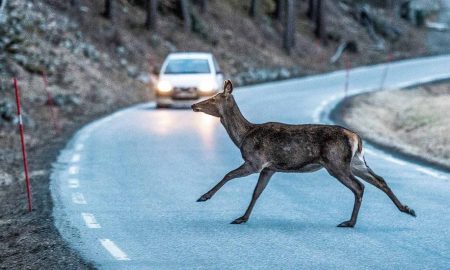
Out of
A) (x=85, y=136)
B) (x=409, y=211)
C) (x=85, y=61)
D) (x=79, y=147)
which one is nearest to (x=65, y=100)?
(x=85, y=61)

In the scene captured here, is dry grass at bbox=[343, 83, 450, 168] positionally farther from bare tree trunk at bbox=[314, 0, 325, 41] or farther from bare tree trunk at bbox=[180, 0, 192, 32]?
bare tree trunk at bbox=[314, 0, 325, 41]

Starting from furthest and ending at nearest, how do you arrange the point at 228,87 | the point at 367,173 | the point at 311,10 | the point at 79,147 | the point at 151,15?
the point at 311,10
the point at 151,15
the point at 79,147
the point at 228,87
the point at 367,173

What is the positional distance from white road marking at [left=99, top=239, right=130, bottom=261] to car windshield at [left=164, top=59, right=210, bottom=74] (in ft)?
62.2

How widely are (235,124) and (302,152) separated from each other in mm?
857

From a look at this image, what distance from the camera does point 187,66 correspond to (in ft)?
92.2

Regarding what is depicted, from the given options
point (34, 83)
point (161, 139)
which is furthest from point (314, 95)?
point (161, 139)

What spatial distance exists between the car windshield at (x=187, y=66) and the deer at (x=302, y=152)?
59.9 ft

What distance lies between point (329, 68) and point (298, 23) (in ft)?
38.3

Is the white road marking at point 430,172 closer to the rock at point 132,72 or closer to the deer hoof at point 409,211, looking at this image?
the deer hoof at point 409,211

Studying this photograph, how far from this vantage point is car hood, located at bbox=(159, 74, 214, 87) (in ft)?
88.5

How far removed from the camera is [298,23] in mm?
60844

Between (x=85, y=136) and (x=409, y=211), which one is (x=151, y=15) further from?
(x=409, y=211)

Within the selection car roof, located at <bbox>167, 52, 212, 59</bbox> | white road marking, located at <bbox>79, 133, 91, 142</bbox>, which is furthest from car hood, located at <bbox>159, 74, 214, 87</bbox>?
white road marking, located at <bbox>79, 133, 91, 142</bbox>

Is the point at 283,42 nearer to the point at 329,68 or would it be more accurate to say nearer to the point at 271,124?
the point at 329,68
